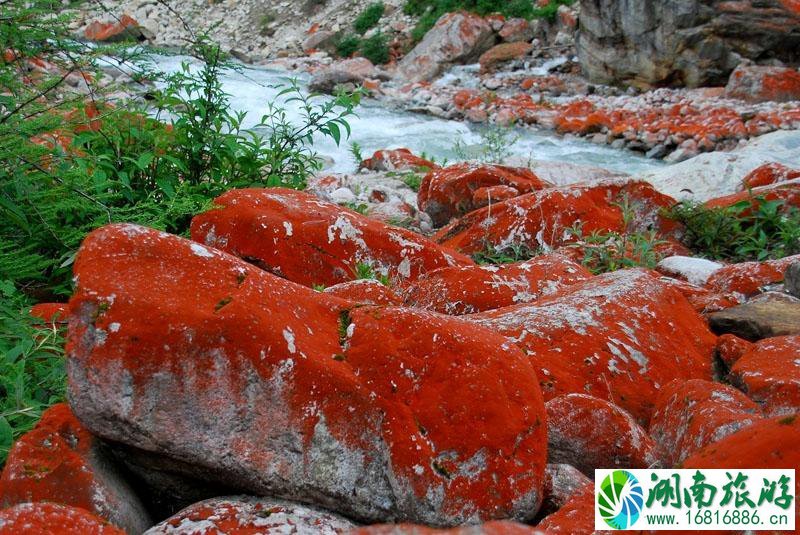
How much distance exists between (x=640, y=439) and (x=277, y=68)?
73.2ft

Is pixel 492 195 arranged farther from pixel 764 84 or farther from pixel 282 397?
pixel 764 84

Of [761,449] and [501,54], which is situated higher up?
[761,449]

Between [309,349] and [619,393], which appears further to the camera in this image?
[619,393]

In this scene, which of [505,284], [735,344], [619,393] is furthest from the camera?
[505,284]

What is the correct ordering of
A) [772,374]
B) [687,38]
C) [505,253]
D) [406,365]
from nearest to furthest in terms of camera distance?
[406,365] → [772,374] → [505,253] → [687,38]

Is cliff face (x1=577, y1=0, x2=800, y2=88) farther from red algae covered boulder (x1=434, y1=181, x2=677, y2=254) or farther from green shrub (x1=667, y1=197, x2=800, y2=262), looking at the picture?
red algae covered boulder (x1=434, y1=181, x2=677, y2=254)

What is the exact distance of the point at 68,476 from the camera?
182cm

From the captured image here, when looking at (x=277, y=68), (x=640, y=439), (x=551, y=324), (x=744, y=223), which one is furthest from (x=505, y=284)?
(x=277, y=68)

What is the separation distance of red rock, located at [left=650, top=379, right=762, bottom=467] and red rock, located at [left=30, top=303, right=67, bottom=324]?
2047 millimetres

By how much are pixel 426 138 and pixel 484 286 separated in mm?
10650

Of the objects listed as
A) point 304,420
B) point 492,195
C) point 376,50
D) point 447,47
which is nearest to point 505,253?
point 492,195

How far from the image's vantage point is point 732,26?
54.5ft

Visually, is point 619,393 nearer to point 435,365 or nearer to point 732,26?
point 435,365

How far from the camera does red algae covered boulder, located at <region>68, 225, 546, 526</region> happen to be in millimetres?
1832
